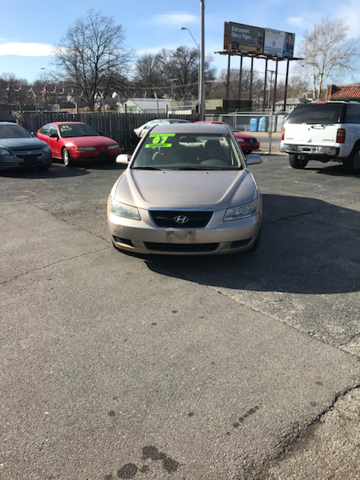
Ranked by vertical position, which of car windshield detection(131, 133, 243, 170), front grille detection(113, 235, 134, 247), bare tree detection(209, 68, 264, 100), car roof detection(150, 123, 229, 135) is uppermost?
bare tree detection(209, 68, 264, 100)

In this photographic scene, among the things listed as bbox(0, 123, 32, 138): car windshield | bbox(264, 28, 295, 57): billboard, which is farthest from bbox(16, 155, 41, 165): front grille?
bbox(264, 28, 295, 57): billboard

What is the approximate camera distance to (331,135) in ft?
34.7

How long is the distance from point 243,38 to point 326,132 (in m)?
45.6

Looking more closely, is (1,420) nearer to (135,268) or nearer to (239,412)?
(239,412)

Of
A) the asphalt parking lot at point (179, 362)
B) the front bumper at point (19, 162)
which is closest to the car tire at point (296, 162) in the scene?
the asphalt parking lot at point (179, 362)

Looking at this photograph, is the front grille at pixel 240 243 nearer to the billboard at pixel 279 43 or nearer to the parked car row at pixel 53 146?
the parked car row at pixel 53 146

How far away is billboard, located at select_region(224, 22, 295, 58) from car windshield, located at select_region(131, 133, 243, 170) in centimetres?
4894

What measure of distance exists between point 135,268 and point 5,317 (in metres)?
1.54

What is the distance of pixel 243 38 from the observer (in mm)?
49938

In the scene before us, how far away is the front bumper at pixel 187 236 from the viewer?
409cm

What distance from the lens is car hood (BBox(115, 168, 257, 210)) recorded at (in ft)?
13.9

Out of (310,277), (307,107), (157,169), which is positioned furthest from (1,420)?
(307,107)

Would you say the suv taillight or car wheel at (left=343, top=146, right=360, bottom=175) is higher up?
the suv taillight

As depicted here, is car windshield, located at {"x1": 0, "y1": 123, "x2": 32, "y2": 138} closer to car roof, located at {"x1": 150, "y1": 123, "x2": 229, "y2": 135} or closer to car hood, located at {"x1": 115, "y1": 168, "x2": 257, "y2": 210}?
car roof, located at {"x1": 150, "y1": 123, "x2": 229, "y2": 135}
